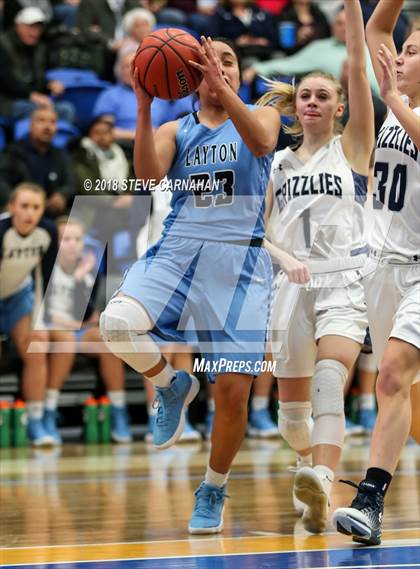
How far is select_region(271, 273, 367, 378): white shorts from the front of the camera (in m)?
5.77

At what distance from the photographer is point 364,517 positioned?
4.82 meters

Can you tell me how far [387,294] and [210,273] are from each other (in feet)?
2.63

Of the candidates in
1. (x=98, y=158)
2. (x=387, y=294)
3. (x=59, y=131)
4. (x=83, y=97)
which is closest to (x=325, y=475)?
(x=387, y=294)

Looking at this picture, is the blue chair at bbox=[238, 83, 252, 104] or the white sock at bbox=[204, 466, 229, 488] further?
the blue chair at bbox=[238, 83, 252, 104]

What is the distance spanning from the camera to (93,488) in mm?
7340

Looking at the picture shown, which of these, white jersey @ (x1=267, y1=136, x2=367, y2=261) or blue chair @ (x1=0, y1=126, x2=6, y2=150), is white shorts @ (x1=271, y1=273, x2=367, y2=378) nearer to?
white jersey @ (x1=267, y1=136, x2=367, y2=261)

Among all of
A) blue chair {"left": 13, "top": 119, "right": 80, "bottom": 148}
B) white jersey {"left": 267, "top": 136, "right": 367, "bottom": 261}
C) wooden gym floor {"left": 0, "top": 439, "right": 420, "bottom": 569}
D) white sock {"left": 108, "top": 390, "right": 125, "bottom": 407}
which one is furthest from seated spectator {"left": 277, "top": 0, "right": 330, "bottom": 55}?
white jersey {"left": 267, "top": 136, "right": 367, "bottom": 261}

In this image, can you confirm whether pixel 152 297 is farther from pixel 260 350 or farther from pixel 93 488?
pixel 93 488

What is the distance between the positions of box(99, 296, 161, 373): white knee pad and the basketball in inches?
36.2

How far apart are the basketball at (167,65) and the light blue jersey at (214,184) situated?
312mm

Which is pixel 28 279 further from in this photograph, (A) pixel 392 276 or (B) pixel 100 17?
(A) pixel 392 276

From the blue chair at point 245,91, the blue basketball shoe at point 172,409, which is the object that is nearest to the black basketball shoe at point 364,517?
the blue basketball shoe at point 172,409

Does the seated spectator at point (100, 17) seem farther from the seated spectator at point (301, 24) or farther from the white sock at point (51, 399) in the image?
the white sock at point (51, 399)

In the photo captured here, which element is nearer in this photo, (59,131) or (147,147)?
(147,147)
